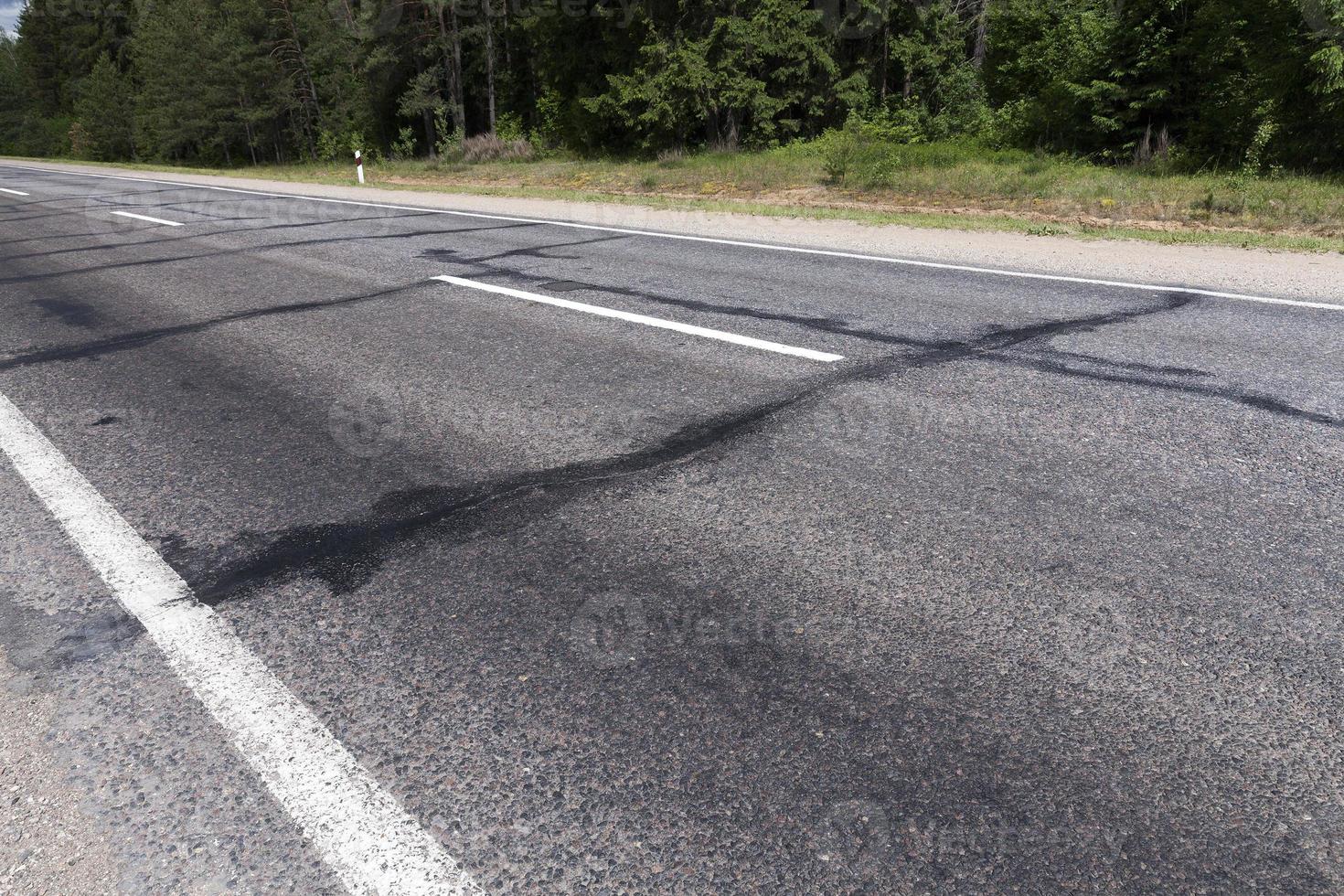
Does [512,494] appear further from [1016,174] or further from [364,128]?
[364,128]

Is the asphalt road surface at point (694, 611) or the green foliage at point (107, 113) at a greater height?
the green foliage at point (107, 113)

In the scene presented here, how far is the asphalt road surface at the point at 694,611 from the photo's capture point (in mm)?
2016

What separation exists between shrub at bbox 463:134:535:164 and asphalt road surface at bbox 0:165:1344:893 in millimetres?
29413

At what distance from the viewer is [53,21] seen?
3270 inches

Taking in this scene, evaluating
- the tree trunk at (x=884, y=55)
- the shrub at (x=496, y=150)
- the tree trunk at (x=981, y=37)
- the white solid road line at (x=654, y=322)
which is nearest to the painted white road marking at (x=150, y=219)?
the white solid road line at (x=654, y=322)

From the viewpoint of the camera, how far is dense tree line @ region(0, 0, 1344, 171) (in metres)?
18.2

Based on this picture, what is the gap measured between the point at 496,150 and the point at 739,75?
10.5 meters

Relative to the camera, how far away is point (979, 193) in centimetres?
1514

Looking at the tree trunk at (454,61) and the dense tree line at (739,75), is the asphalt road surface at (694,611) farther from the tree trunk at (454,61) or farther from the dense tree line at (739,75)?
the tree trunk at (454,61)

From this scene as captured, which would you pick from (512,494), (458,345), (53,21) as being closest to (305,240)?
(458,345)

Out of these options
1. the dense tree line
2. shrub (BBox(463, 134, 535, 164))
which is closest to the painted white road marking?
the dense tree line

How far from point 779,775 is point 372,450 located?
9.24 ft

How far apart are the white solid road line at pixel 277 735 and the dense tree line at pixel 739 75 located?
17.6 metres

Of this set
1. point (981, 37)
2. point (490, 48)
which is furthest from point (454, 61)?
point (981, 37)
